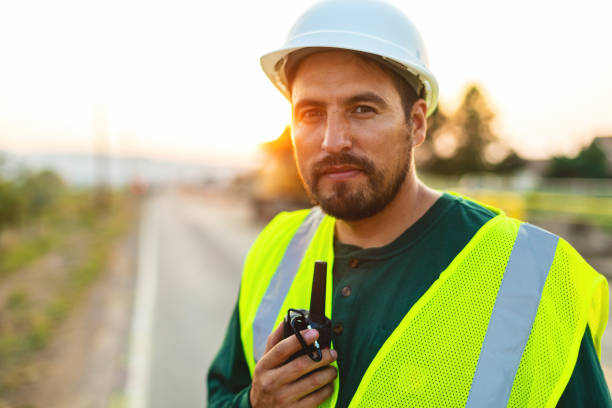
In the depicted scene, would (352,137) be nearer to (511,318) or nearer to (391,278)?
(391,278)

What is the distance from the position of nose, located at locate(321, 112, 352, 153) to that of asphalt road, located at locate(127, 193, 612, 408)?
397cm

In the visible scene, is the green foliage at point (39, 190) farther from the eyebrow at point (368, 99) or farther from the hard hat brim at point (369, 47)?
the eyebrow at point (368, 99)

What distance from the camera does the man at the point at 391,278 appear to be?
1249 millimetres

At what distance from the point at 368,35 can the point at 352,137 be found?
37 cm

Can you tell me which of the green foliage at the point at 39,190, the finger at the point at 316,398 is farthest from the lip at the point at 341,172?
the green foliage at the point at 39,190

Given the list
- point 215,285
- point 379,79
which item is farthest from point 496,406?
point 215,285

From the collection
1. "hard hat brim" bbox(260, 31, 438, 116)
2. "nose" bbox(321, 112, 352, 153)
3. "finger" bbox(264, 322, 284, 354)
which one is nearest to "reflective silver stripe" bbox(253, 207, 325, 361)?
"finger" bbox(264, 322, 284, 354)

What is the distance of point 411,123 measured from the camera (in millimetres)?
1671

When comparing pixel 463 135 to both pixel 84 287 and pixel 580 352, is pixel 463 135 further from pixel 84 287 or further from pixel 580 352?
pixel 580 352

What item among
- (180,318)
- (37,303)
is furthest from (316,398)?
(37,303)

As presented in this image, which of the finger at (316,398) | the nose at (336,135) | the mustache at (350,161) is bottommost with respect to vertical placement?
the finger at (316,398)

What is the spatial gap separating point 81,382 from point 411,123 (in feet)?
18.7

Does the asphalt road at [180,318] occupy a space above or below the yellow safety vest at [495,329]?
below

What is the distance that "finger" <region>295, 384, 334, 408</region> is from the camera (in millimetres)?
1336
